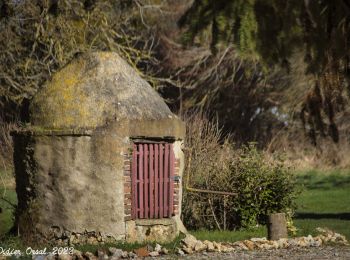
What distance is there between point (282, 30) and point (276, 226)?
7.32m

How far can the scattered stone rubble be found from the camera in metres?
10.7

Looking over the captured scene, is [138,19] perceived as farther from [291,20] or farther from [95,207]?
[291,20]

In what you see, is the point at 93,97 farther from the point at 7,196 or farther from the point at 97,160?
the point at 7,196

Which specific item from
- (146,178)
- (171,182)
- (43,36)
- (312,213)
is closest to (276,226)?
(171,182)

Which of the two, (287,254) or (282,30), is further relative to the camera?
(287,254)

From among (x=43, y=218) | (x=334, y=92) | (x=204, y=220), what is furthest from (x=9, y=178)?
(x=334, y=92)

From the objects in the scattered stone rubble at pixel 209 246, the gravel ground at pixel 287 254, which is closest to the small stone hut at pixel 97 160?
the scattered stone rubble at pixel 209 246

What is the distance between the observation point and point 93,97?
12.1 meters

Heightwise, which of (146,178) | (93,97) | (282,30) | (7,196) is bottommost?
(7,196)

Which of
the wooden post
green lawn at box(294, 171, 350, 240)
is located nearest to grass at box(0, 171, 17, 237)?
the wooden post

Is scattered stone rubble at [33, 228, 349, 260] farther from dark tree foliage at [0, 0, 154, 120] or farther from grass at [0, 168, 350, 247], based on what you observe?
dark tree foliage at [0, 0, 154, 120]

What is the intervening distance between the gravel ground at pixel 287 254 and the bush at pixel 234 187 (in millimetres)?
2615

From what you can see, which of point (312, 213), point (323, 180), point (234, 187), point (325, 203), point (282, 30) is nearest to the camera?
point (282, 30)

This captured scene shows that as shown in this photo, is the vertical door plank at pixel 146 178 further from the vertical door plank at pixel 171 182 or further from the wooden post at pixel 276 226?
the wooden post at pixel 276 226
